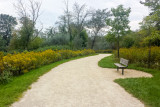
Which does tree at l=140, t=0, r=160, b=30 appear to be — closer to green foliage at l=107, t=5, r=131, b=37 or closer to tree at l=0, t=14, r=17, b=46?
green foliage at l=107, t=5, r=131, b=37

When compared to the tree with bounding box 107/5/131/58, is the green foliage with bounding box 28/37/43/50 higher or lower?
lower

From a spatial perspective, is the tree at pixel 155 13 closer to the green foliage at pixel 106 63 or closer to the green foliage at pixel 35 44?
the green foliage at pixel 106 63

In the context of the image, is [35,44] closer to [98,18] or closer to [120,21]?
[98,18]

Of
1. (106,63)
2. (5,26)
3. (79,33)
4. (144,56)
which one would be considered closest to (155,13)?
(144,56)

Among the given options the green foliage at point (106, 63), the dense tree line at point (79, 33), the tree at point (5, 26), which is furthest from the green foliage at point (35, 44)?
the tree at point (5, 26)

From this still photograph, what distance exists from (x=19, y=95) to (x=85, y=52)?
1699 centimetres

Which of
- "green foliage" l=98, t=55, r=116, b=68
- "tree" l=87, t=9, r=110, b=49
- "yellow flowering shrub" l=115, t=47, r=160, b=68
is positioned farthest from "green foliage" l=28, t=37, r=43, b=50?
"yellow flowering shrub" l=115, t=47, r=160, b=68

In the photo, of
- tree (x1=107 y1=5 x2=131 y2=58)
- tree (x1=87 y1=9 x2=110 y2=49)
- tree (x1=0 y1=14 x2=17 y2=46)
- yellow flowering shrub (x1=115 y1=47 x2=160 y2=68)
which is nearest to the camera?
yellow flowering shrub (x1=115 y1=47 x2=160 y2=68)

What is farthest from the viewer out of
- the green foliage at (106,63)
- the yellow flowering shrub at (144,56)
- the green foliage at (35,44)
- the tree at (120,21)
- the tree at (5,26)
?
the tree at (5,26)

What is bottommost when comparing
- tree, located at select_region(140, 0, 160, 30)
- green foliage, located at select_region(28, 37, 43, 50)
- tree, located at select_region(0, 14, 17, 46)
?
green foliage, located at select_region(28, 37, 43, 50)

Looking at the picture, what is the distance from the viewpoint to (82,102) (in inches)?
A: 109

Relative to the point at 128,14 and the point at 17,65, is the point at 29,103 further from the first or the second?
the point at 128,14

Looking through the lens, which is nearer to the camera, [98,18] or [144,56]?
[144,56]

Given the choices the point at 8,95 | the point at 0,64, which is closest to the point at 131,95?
the point at 8,95
